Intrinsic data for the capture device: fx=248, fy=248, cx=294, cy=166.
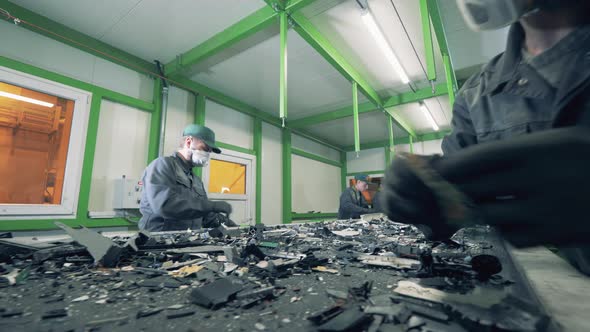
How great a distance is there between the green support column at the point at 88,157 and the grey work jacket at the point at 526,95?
3.76 m

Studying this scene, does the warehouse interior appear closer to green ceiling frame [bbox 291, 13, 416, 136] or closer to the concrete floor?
green ceiling frame [bbox 291, 13, 416, 136]

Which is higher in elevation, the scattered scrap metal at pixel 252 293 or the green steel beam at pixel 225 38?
the green steel beam at pixel 225 38

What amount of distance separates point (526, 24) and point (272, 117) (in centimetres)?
535

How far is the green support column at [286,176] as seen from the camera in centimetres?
601

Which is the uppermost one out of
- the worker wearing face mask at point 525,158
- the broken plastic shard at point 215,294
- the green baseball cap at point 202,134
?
the green baseball cap at point 202,134

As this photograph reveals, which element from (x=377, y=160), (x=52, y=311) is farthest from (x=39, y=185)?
(x=377, y=160)

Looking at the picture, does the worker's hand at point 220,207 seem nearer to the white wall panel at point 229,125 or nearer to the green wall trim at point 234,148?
the green wall trim at point 234,148

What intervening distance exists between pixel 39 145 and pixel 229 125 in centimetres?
277

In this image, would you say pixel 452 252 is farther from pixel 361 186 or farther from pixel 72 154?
pixel 361 186

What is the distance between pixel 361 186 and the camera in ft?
17.3

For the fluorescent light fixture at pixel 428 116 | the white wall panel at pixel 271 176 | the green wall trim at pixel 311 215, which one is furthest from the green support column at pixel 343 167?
the white wall panel at pixel 271 176

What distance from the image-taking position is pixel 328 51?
3426 mm

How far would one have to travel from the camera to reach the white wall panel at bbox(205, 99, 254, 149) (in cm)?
471

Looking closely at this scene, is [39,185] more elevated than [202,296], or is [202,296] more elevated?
[39,185]
